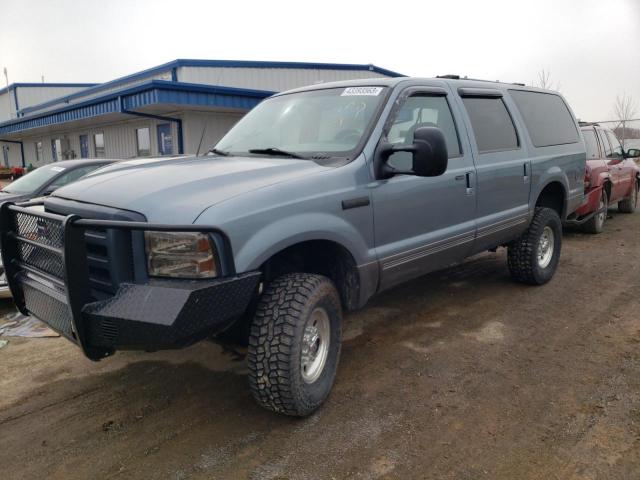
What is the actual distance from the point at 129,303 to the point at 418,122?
8.38ft

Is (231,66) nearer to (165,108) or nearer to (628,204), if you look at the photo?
(165,108)

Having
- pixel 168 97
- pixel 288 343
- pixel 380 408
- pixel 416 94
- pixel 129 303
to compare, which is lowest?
pixel 380 408

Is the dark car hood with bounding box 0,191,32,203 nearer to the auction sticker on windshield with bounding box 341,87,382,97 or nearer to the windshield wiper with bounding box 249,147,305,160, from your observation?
the windshield wiper with bounding box 249,147,305,160

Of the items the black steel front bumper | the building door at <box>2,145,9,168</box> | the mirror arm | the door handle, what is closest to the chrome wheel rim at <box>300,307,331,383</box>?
the black steel front bumper

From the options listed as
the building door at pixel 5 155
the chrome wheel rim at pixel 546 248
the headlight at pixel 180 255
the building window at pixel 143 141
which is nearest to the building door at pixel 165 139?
the building window at pixel 143 141

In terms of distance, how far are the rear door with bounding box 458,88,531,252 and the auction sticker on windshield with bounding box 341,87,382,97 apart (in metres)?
1.03

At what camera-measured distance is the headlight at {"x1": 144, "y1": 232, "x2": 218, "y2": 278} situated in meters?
2.50

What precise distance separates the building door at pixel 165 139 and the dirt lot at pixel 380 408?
1243cm

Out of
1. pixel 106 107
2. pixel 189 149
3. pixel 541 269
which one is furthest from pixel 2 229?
pixel 106 107

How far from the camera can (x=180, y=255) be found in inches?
99.2

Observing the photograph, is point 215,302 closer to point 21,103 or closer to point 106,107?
point 106,107

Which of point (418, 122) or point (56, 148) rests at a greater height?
point (56, 148)

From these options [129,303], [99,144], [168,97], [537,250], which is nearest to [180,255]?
[129,303]

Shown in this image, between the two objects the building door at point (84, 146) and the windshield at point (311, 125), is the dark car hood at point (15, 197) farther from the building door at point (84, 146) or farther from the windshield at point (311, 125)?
the building door at point (84, 146)
